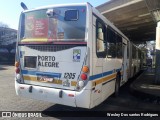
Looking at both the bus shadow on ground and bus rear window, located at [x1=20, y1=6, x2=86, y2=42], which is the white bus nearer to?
bus rear window, located at [x1=20, y1=6, x2=86, y2=42]

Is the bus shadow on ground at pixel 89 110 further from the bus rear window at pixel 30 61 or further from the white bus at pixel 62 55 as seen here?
the bus rear window at pixel 30 61

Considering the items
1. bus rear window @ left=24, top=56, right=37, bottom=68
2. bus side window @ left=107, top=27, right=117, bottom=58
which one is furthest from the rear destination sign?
bus side window @ left=107, top=27, right=117, bottom=58

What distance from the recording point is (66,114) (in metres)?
7.18

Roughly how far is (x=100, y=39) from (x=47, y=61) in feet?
5.74

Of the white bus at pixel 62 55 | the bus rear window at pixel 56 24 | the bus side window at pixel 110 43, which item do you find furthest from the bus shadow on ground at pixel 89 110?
the bus rear window at pixel 56 24

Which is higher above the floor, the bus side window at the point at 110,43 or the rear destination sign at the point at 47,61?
the bus side window at the point at 110,43

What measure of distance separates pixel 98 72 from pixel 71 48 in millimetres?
1151

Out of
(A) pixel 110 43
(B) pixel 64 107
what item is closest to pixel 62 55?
(B) pixel 64 107

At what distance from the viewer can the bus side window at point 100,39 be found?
275 inches

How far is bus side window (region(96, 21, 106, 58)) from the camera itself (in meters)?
6.97

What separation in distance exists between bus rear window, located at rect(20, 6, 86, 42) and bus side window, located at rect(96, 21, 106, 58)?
68cm

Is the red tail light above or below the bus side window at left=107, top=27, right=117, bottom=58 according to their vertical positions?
below

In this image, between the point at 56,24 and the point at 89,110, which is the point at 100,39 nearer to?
the point at 56,24

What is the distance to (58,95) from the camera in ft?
21.2
